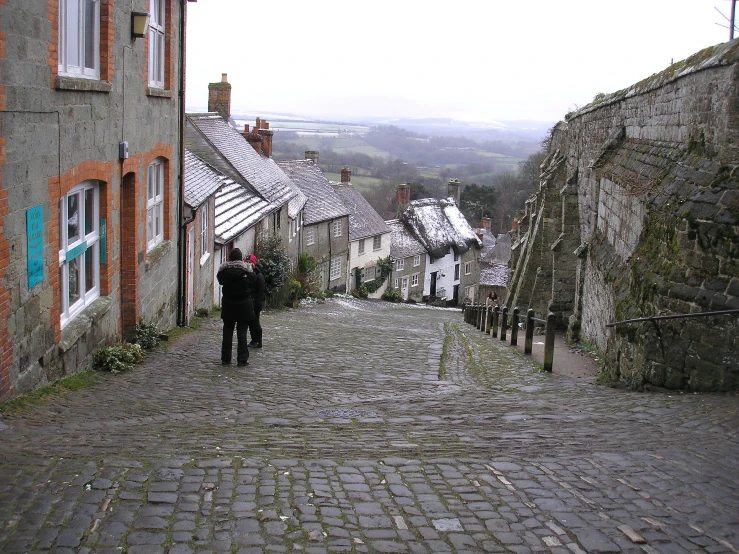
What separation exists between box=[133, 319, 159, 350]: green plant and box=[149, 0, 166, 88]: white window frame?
3.92m

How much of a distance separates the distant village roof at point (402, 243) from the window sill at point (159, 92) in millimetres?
36493

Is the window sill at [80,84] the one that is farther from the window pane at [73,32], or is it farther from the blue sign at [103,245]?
the blue sign at [103,245]

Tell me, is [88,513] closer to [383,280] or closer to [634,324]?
[634,324]

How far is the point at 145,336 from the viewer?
11.2 m

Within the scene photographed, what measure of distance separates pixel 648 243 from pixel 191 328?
894cm

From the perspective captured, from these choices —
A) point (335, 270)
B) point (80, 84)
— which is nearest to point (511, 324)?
point (80, 84)

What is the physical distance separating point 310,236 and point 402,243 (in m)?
14.4

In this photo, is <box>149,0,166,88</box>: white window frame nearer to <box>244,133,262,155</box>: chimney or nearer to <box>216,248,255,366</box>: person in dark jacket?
<box>216,248,255,366</box>: person in dark jacket

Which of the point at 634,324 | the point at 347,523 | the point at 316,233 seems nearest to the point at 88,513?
the point at 347,523

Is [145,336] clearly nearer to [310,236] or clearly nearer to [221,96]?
[221,96]

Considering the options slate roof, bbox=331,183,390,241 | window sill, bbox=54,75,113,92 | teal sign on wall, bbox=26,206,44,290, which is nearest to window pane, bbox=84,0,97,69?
window sill, bbox=54,75,113,92

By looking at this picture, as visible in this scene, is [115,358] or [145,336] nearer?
[115,358]

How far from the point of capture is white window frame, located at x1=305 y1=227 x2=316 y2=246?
3678cm

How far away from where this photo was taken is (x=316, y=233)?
3809 centimetres
